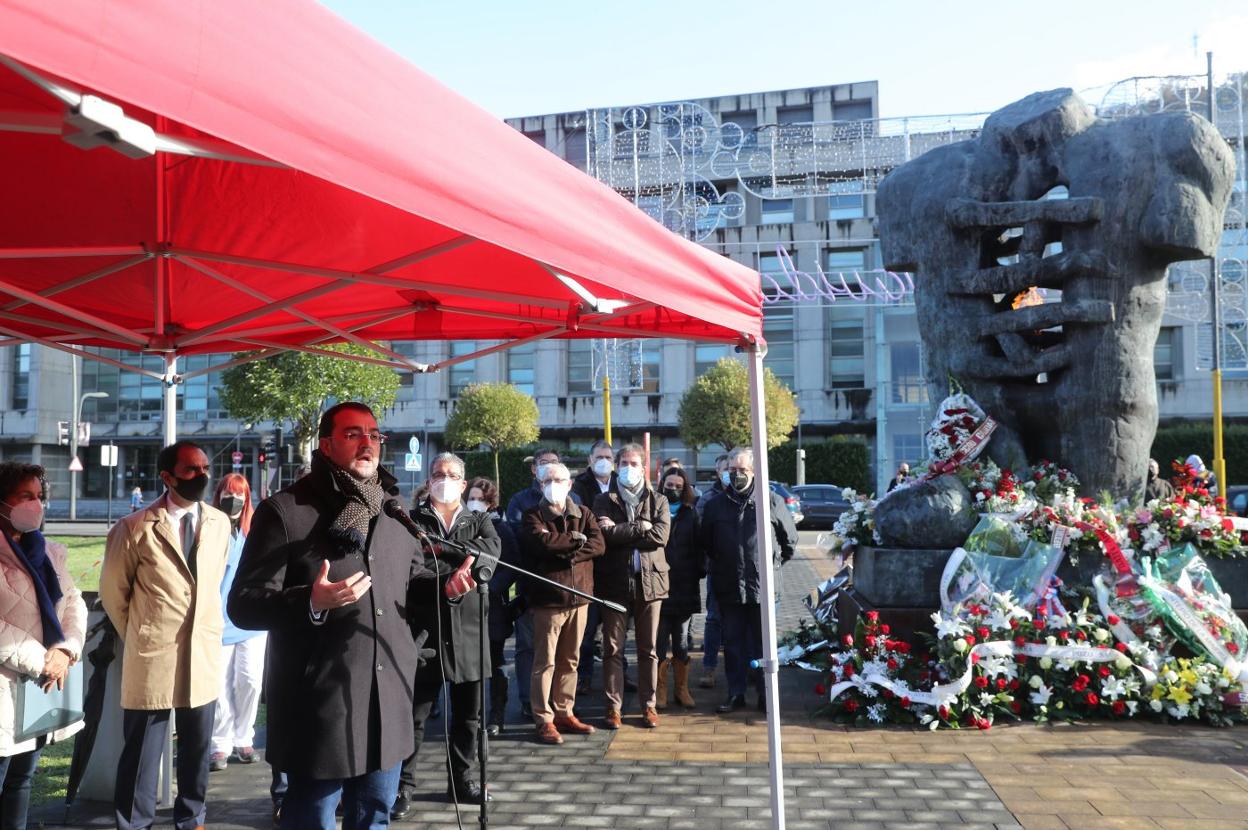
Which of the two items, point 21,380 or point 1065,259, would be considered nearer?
point 1065,259

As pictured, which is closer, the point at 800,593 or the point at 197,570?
→ the point at 197,570

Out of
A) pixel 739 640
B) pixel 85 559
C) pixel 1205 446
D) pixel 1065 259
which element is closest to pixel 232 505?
pixel 739 640

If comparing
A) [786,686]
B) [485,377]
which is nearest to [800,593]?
[786,686]

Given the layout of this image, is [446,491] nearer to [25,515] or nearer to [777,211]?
[25,515]

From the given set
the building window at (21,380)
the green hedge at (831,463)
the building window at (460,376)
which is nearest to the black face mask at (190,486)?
the green hedge at (831,463)

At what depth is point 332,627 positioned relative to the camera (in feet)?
10.2

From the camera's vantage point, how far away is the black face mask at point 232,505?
18.3 ft

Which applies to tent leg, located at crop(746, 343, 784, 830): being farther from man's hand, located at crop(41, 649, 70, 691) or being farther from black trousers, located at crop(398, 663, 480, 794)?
man's hand, located at crop(41, 649, 70, 691)

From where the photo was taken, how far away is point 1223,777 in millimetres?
5203

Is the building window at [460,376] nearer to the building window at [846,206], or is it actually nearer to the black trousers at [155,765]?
the building window at [846,206]

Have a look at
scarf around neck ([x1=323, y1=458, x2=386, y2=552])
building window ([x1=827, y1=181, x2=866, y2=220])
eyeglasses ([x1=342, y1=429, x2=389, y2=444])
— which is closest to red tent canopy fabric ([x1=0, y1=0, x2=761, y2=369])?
eyeglasses ([x1=342, y1=429, x2=389, y2=444])

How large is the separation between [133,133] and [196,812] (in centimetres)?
351

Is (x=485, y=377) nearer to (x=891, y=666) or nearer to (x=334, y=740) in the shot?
(x=891, y=666)

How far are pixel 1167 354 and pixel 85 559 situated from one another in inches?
1493
